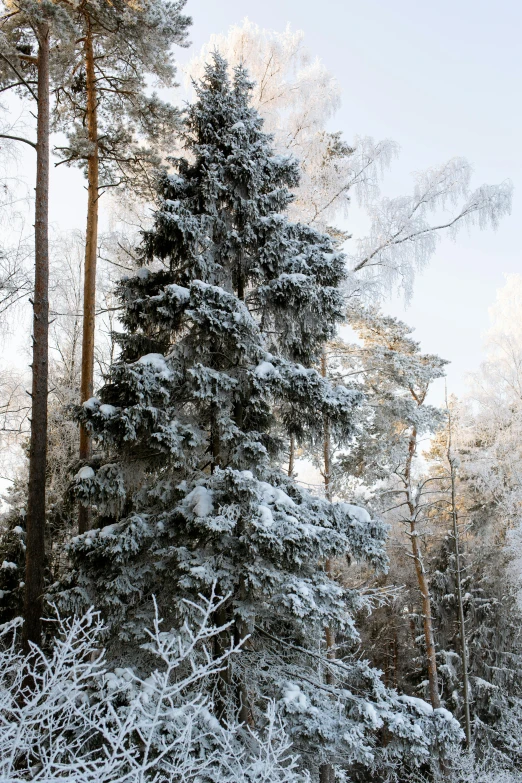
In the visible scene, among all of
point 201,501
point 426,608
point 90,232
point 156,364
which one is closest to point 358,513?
point 201,501

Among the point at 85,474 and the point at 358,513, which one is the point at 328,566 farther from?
the point at 85,474

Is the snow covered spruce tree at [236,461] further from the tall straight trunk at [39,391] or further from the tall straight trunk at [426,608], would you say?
the tall straight trunk at [426,608]

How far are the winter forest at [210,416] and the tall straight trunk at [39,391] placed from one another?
34 mm

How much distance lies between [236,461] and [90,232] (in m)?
5.06

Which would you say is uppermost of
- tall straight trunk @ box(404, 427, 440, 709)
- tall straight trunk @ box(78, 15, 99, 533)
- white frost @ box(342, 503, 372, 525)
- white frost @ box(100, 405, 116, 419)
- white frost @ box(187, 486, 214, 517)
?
tall straight trunk @ box(78, 15, 99, 533)

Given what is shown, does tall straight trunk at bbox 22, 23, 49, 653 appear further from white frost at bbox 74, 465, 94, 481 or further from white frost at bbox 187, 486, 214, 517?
white frost at bbox 187, 486, 214, 517

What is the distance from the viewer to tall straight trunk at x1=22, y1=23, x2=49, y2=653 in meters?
5.76

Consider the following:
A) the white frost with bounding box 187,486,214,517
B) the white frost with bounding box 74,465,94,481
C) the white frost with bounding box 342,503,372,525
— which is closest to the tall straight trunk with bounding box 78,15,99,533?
the white frost with bounding box 74,465,94,481

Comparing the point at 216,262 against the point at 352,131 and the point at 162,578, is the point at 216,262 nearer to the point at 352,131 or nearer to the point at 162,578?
the point at 162,578

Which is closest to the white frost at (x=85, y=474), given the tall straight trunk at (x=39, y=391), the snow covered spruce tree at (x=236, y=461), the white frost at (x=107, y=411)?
the snow covered spruce tree at (x=236, y=461)

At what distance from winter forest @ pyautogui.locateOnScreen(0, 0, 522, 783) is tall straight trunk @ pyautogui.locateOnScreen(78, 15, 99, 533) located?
0.14ft

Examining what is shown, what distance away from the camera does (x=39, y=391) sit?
639cm

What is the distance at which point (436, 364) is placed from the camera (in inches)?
416

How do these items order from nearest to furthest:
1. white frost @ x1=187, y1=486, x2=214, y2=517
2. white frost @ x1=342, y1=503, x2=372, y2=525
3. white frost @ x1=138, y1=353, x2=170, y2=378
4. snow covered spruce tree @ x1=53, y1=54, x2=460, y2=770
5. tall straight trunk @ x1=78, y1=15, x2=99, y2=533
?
snow covered spruce tree @ x1=53, y1=54, x2=460, y2=770, white frost @ x1=187, y1=486, x2=214, y2=517, white frost @ x1=138, y1=353, x2=170, y2=378, white frost @ x1=342, y1=503, x2=372, y2=525, tall straight trunk @ x1=78, y1=15, x2=99, y2=533
